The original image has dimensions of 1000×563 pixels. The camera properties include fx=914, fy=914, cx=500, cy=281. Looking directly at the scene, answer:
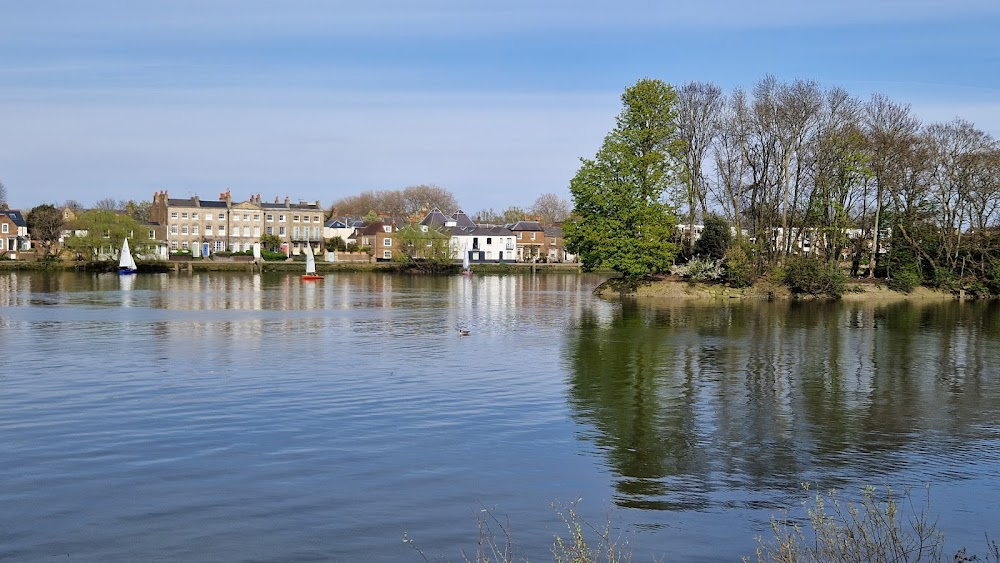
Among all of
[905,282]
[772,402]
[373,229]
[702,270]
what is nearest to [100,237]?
[373,229]

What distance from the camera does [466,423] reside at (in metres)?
19.3

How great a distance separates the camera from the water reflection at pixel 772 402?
15.7 meters

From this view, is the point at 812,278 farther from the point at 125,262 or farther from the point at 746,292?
the point at 125,262

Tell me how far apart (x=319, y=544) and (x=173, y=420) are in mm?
8678

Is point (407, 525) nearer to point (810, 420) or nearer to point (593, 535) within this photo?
point (593, 535)

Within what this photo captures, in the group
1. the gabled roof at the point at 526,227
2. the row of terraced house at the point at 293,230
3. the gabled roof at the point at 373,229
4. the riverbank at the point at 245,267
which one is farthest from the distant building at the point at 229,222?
the gabled roof at the point at 526,227

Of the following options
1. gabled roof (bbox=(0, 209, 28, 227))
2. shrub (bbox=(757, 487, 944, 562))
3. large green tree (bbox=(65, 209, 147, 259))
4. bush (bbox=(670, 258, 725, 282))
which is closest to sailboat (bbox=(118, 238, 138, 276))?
large green tree (bbox=(65, 209, 147, 259))

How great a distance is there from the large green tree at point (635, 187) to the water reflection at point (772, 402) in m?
23.8

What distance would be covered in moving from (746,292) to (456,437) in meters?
51.6

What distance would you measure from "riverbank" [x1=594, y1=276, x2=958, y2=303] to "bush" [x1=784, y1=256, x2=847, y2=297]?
2.10ft

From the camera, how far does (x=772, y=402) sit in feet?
72.2

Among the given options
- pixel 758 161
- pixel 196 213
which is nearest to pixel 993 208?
pixel 758 161

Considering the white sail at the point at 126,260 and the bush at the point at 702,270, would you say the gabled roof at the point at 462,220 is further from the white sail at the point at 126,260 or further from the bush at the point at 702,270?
the bush at the point at 702,270

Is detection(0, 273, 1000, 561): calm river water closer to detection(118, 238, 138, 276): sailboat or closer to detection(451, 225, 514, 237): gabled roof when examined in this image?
detection(118, 238, 138, 276): sailboat
